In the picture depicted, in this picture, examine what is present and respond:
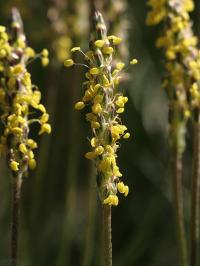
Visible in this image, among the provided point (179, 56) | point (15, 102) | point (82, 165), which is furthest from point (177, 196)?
point (82, 165)

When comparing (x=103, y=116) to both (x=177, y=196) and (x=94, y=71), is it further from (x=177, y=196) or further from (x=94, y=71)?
(x=177, y=196)

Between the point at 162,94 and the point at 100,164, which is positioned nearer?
the point at 100,164

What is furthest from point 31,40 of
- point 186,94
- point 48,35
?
point 186,94

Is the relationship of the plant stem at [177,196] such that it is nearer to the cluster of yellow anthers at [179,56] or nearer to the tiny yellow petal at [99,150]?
the cluster of yellow anthers at [179,56]

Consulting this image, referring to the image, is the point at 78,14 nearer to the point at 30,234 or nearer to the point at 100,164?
the point at 30,234

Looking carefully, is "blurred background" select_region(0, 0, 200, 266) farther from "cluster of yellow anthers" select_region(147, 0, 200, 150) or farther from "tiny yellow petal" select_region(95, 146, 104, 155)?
"tiny yellow petal" select_region(95, 146, 104, 155)

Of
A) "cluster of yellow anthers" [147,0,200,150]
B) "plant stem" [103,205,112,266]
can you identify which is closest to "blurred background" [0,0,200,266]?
"cluster of yellow anthers" [147,0,200,150]

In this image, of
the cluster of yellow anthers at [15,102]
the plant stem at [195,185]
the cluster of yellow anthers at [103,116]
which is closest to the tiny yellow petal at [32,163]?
the cluster of yellow anthers at [15,102]
